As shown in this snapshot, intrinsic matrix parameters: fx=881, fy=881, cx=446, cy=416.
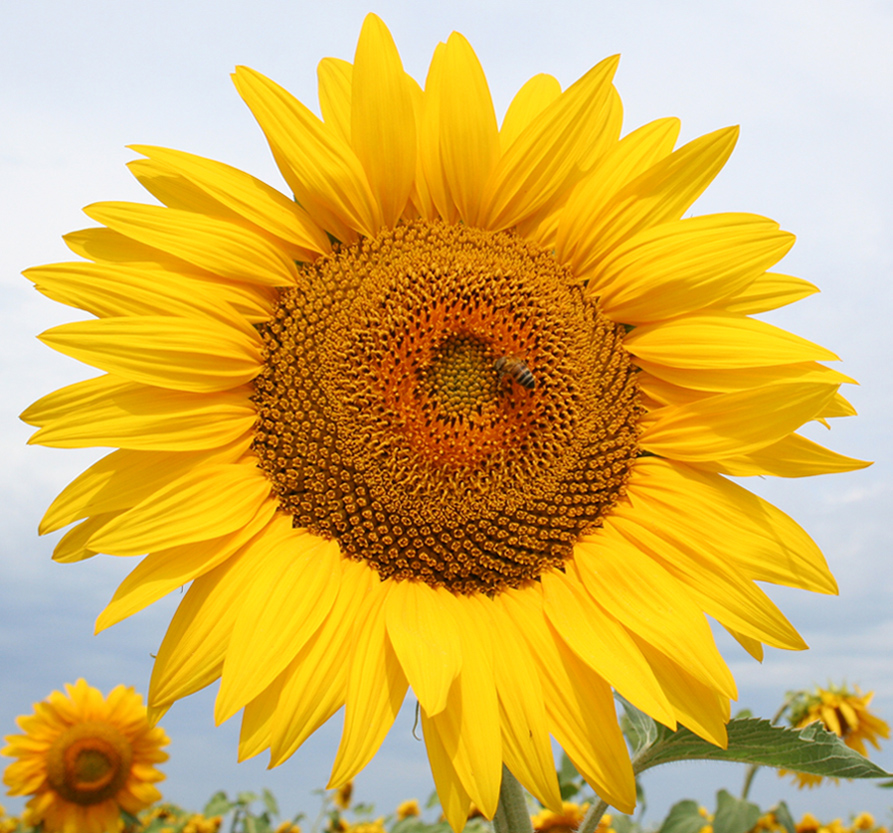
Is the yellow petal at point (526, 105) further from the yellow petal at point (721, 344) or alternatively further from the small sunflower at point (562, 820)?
the small sunflower at point (562, 820)

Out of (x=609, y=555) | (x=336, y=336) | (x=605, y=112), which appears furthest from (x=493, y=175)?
(x=609, y=555)

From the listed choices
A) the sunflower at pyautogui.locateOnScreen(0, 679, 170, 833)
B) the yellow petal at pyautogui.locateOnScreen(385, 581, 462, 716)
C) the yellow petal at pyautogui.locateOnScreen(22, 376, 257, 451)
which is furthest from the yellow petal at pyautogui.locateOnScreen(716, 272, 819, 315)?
the sunflower at pyautogui.locateOnScreen(0, 679, 170, 833)

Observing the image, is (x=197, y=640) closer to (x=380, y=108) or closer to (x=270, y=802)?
(x=380, y=108)

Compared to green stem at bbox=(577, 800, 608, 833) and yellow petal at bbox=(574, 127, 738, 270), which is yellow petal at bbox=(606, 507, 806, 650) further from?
yellow petal at bbox=(574, 127, 738, 270)

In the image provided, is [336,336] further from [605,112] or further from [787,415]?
[787,415]

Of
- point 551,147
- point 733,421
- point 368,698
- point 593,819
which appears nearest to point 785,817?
point 593,819

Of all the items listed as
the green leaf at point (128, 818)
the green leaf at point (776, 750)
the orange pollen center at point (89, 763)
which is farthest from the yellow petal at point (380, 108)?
the green leaf at point (128, 818)
